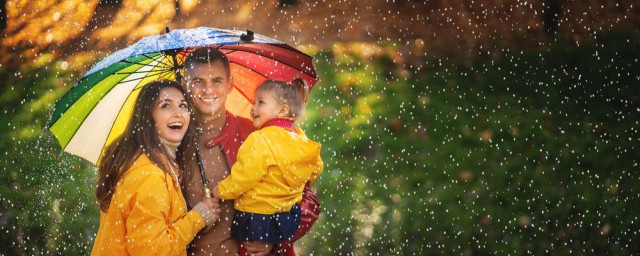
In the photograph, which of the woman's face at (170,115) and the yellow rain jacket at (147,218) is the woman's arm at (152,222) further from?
the woman's face at (170,115)

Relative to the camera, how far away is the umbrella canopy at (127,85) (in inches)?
166

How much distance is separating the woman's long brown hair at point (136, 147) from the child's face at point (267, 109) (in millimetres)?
344

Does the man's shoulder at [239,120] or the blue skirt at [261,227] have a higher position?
the man's shoulder at [239,120]

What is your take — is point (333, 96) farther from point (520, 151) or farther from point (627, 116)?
point (627, 116)

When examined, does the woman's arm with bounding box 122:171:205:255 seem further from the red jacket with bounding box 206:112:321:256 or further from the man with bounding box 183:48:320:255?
the red jacket with bounding box 206:112:321:256

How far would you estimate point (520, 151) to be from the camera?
7.07 metres

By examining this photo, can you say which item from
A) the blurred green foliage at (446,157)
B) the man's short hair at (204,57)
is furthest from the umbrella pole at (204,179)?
the blurred green foliage at (446,157)

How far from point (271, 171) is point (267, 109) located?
298mm

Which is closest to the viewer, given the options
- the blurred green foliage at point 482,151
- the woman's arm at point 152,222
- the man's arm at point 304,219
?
the woman's arm at point 152,222

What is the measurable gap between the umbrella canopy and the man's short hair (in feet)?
0.15

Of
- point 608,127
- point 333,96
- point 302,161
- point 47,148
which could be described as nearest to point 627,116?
point 608,127

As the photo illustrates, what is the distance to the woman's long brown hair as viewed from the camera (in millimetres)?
3795

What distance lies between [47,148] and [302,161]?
14.1 feet

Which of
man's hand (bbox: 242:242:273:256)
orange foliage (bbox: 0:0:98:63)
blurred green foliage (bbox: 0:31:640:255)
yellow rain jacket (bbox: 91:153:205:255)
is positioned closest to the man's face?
yellow rain jacket (bbox: 91:153:205:255)
